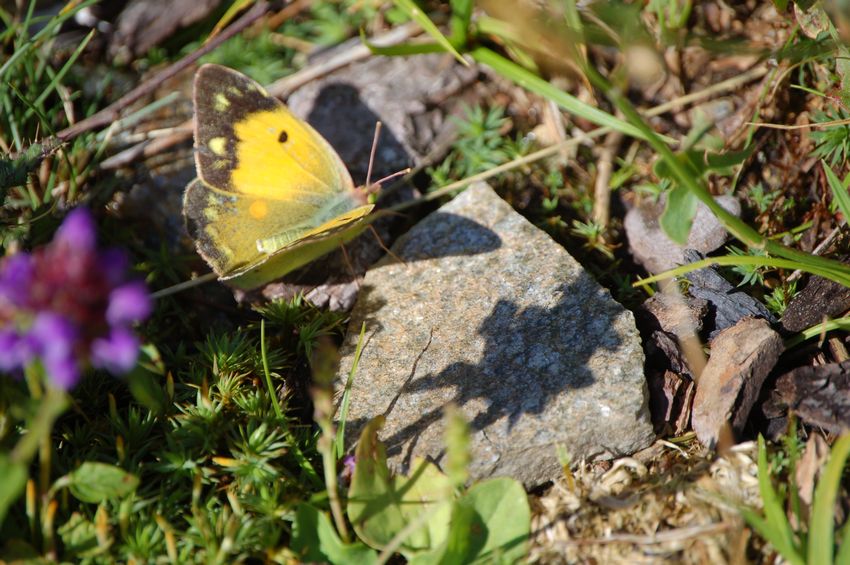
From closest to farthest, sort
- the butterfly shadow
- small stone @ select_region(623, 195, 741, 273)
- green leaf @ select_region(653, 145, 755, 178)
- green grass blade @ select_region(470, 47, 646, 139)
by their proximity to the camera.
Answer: green leaf @ select_region(653, 145, 755, 178)
the butterfly shadow
green grass blade @ select_region(470, 47, 646, 139)
small stone @ select_region(623, 195, 741, 273)

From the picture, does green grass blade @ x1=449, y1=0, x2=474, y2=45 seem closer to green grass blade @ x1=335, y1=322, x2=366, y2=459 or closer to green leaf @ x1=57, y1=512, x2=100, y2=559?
green grass blade @ x1=335, y1=322, x2=366, y2=459

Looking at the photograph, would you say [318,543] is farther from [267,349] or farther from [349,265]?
[349,265]

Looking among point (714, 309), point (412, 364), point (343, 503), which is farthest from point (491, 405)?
point (714, 309)

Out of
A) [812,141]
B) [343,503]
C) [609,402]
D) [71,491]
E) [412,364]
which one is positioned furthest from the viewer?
[812,141]

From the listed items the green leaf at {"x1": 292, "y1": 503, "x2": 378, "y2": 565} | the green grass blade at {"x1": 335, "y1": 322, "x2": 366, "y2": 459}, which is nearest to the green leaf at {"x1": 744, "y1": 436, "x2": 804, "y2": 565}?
the green leaf at {"x1": 292, "y1": 503, "x2": 378, "y2": 565}

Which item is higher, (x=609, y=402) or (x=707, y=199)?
(x=707, y=199)

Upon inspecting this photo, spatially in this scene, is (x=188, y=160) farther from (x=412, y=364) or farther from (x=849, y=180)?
(x=849, y=180)

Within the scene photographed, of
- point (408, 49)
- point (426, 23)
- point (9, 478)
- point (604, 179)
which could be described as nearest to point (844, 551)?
point (604, 179)
